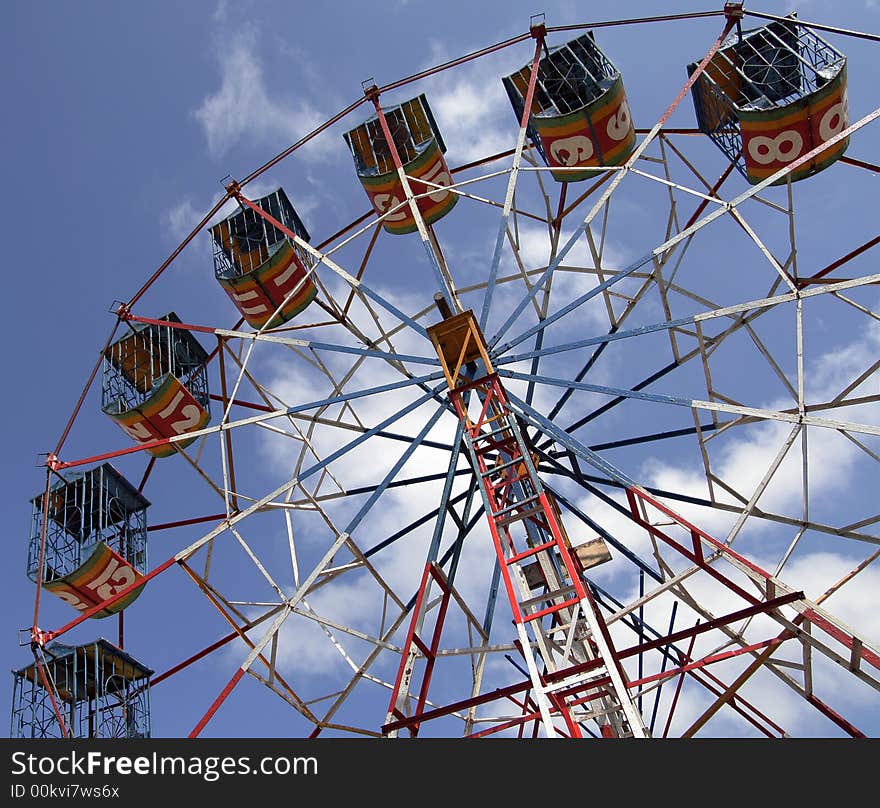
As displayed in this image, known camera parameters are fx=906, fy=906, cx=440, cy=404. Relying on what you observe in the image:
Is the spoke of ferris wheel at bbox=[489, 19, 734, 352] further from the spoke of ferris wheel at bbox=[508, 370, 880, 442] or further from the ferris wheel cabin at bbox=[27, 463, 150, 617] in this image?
the ferris wheel cabin at bbox=[27, 463, 150, 617]

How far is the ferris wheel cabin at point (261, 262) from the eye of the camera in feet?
66.8

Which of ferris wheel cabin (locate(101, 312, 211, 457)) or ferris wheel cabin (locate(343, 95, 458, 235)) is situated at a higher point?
ferris wheel cabin (locate(343, 95, 458, 235))

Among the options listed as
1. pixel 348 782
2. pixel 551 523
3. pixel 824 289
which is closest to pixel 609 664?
pixel 551 523

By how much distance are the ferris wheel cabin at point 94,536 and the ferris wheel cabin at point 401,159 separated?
850 centimetres

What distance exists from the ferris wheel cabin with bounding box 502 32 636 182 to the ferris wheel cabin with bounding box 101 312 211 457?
904 centimetres

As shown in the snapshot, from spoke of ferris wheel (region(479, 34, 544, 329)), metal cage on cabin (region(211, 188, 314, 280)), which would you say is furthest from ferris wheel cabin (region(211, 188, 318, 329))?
spoke of ferris wheel (region(479, 34, 544, 329))

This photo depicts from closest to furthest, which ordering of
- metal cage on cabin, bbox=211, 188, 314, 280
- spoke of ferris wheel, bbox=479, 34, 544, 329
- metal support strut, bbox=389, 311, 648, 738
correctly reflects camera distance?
metal support strut, bbox=389, 311, 648, 738 → spoke of ferris wheel, bbox=479, 34, 544, 329 → metal cage on cabin, bbox=211, 188, 314, 280

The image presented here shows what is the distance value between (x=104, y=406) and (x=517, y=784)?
1530cm

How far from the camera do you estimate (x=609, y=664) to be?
9.84m

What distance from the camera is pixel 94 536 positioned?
19.0m

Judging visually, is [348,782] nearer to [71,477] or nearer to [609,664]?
[609,664]

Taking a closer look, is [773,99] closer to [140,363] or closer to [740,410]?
[740,410]

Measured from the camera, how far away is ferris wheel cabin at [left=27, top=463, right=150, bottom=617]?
1838cm

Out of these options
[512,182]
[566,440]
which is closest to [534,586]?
[566,440]
